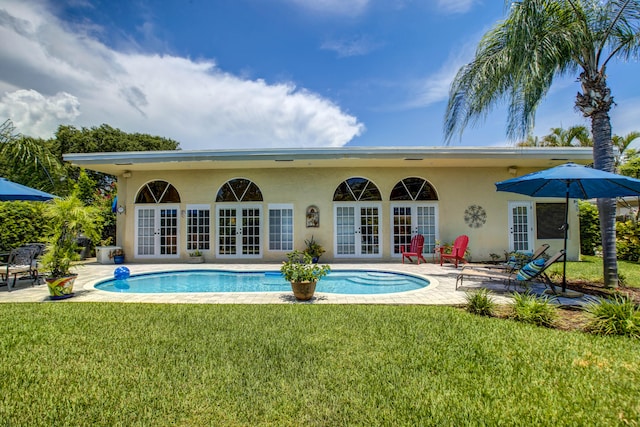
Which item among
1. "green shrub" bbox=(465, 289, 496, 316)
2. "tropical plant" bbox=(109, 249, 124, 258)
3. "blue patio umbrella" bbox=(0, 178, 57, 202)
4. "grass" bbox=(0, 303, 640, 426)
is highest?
"blue patio umbrella" bbox=(0, 178, 57, 202)

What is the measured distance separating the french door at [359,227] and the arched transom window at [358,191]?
31cm

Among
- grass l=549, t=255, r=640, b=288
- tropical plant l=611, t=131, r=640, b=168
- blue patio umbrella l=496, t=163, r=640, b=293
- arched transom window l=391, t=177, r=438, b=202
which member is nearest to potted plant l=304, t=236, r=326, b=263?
arched transom window l=391, t=177, r=438, b=202

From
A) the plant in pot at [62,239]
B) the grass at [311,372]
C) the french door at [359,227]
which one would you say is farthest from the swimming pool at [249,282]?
the grass at [311,372]

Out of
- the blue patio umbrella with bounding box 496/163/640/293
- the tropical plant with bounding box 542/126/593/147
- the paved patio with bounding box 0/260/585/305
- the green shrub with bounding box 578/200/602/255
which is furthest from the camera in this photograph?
the tropical plant with bounding box 542/126/593/147

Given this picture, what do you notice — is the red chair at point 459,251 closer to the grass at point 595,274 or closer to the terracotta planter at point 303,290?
the grass at point 595,274

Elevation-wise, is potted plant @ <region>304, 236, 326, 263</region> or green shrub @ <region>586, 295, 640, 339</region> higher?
potted plant @ <region>304, 236, 326, 263</region>

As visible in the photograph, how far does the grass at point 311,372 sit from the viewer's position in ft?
8.69

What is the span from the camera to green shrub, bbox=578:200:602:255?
566 inches

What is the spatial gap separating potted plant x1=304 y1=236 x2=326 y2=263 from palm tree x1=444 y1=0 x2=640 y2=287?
7.40 meters

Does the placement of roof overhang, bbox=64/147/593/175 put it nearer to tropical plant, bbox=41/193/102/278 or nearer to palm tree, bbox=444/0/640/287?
palm tree, bbox=444/0/640/287

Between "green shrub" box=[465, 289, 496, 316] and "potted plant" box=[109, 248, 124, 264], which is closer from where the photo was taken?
"green shrub" box=[465, 289, 496, 316]

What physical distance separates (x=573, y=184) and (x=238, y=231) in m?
11.0

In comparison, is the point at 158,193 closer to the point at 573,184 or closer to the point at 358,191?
the point at 358,191

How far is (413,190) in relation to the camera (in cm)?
1303
